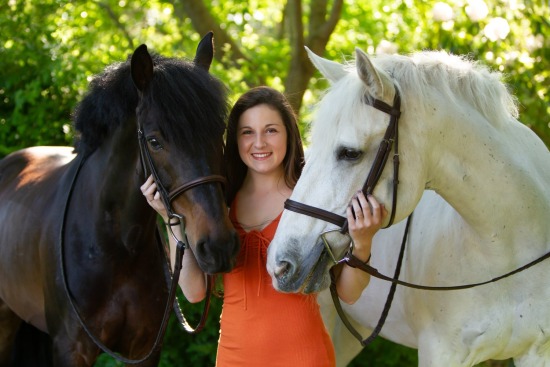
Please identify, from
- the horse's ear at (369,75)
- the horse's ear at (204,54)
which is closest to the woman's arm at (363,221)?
the horse's ear at (369,75)

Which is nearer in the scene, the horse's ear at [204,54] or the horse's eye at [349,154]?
the horse's eye at [349,154]

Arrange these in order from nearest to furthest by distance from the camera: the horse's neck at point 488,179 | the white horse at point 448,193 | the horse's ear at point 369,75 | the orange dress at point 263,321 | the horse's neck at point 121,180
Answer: the horse's ear at point 369,75 < the white horse at point 448,193 < the horse's neck at point 488,179 < the orange dress at point 263,321 < the horse's neck at point 121,180

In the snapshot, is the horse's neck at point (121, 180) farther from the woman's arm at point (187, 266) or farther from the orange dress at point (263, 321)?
the orange dress at point (263, 321)

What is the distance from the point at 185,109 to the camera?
9.57ft

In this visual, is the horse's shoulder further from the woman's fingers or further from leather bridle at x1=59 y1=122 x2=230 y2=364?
the woman's fingers

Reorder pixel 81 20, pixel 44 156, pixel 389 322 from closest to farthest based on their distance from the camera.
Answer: pixel 389 322 → pixel 44 156 → pixel 81 20

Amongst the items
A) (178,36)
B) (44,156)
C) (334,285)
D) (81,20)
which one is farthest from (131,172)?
(178,36)

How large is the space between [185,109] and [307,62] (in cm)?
305

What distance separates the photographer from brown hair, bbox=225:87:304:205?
2926 millimetres

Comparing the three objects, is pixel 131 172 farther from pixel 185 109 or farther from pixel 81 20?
pixel 81 20

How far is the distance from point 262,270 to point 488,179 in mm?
894

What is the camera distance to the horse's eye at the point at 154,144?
2924mm

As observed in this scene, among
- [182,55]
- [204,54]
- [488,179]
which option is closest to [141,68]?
[204,54]

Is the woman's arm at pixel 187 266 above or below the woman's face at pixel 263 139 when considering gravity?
below
